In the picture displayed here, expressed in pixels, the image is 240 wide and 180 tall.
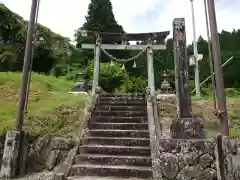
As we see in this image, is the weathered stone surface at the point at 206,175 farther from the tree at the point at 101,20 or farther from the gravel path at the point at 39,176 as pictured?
the tree at the point at 101,20

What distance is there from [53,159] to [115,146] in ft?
4.63

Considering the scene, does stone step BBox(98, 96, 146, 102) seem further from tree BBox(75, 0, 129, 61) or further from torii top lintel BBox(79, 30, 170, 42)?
tree BBox(75, 0, 129, 61)

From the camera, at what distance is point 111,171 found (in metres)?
5.07

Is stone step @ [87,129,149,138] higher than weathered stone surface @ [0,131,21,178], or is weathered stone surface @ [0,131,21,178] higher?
stone step @ [87,129,149,138]

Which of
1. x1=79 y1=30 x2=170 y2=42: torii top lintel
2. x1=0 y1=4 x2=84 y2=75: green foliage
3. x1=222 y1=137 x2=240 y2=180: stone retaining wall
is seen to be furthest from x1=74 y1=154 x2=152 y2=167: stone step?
x1=0 y1=4 x2=84 y2=75: green foliage

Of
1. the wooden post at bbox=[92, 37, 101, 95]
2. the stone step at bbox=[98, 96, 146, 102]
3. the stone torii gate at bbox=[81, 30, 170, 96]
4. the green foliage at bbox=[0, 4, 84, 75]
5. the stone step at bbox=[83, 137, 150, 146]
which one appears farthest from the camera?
the green foliage at bbox=[0, 4, 84, 75]

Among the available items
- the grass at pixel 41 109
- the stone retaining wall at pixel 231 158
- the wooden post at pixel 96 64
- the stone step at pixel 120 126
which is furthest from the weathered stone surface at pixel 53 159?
the wooden post at pixel 96 64

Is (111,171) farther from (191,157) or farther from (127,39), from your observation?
(127,39)

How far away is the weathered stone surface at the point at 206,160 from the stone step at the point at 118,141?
8.07ft

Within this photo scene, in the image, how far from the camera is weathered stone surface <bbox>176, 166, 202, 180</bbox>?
3.37 meters

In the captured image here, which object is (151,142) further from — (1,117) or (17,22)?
(17,22)

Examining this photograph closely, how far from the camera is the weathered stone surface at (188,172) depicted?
337 cm

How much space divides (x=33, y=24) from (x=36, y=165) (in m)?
3.22

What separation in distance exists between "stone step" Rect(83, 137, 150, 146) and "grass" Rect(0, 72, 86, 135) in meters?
0.74
